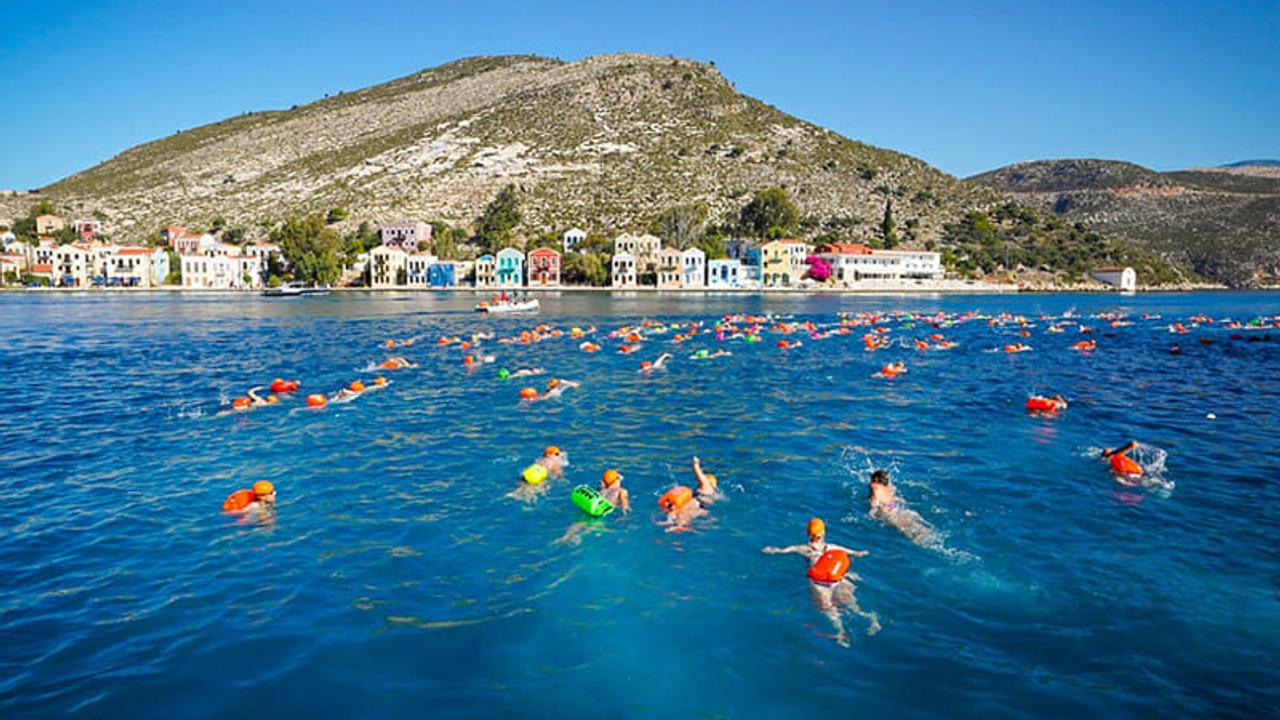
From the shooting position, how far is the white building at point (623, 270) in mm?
108125

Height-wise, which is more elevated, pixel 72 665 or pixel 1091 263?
pixel 1091 263

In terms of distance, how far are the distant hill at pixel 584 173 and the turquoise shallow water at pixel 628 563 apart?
351 feet

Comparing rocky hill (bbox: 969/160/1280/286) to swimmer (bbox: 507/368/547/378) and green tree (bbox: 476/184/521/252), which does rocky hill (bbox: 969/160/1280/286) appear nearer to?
green tree (bbox: 476/184/521/252)

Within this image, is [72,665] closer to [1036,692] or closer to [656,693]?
[656,693]

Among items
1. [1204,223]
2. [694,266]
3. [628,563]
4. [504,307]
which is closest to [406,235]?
[694,266]

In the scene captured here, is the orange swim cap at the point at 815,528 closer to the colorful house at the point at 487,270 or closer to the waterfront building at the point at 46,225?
the colorful house at the point at 487,270

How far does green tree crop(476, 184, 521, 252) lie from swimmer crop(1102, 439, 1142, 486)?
10926 cm

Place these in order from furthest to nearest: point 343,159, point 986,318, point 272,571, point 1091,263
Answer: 1. point 343,159
2. point 1091,263
3. point 986,318
4. point 272,571

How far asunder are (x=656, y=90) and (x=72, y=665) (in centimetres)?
18813

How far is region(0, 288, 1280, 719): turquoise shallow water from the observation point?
7.02m

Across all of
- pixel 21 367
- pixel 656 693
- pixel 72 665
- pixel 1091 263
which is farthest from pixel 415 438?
pixel 1091 263

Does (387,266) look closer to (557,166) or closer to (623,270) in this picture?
(623,270)

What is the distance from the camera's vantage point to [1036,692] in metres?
6.90

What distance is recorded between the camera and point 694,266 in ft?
354
